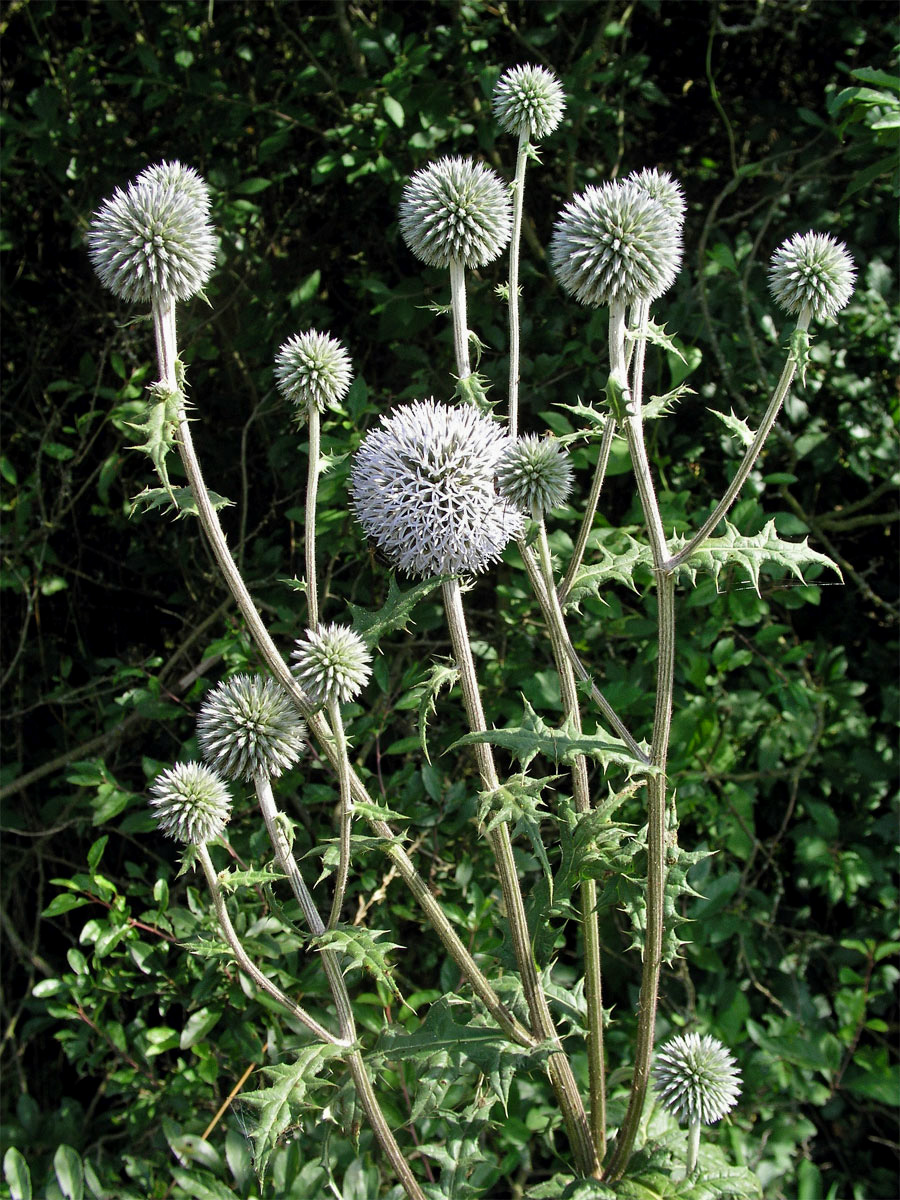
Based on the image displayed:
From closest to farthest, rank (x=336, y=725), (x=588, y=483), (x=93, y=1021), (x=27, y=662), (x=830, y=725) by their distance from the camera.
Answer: (x=336, y=725)
(x=93, y=1021)
(x=830, y=725)
(x=588, y=483)
(x=27, y=662)

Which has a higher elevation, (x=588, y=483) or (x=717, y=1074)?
(x=588, y=483)

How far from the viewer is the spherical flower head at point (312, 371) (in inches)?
83.5

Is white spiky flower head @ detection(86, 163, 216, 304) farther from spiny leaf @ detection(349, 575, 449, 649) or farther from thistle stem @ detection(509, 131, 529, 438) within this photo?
spiny leaf @ detection(349, 575, 449, 649)

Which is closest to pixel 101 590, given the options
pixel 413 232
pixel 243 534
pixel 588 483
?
pixel 243 534

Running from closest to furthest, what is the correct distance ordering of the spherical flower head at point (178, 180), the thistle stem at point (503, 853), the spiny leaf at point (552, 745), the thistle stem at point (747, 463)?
the spiny leaf at point (552, 745), the thistle stem at point (747, 463), the thistle stem at point (503, 853), the spherical flower head at point (178, 180)

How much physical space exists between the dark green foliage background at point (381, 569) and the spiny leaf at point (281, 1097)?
33.0 inches

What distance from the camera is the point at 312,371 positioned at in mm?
2123

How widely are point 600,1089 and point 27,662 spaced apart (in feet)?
9.30

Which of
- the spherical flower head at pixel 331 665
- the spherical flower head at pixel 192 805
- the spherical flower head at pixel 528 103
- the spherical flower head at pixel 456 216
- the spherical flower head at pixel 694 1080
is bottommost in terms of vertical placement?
the spherical flower head at pixel 694 1080

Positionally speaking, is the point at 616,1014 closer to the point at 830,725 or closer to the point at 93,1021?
the point at 830,725

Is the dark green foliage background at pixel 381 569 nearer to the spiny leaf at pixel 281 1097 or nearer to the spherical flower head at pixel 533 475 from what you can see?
the spiny leaf at pixel 281 1097

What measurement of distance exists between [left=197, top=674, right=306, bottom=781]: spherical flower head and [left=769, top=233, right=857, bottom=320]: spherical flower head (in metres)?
1.34

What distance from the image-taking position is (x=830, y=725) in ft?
11.4

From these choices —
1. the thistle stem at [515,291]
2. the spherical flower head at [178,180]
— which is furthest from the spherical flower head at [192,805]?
the spherical flower head at [178,180]
